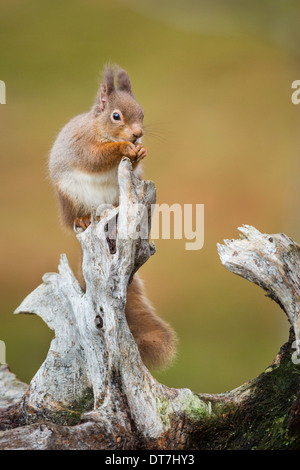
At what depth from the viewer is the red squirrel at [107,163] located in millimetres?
1336

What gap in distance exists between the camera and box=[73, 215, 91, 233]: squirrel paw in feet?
4.92

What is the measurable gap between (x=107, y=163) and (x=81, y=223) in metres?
0.20

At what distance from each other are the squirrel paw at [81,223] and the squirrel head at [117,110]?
0.24 meters

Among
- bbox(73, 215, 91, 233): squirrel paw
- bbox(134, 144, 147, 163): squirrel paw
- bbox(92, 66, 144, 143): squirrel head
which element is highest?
bbox(92, 66, 144, 143): squirrel head

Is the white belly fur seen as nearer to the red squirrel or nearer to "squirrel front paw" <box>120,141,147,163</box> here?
the red squirrel

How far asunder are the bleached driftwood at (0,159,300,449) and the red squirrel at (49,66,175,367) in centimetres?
22

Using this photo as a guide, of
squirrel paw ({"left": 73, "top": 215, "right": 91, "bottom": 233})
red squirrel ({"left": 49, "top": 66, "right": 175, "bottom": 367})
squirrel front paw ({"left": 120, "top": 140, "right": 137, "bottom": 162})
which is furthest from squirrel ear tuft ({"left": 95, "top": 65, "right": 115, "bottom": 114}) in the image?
squirrel paw ({"left": 73, "top": 215, "right": 91, "bottom": 233})

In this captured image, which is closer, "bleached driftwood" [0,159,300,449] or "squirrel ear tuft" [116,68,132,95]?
"bleached driftwood" [0,159,300,449]

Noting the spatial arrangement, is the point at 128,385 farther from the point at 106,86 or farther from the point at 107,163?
the point at 106,86

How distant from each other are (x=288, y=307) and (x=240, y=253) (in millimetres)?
150

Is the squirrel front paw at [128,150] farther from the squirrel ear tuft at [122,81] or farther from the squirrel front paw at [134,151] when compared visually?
the squirrel ear tuft at [122,81]

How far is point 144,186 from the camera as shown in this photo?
3.76 feet

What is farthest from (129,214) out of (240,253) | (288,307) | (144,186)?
(288,307)
